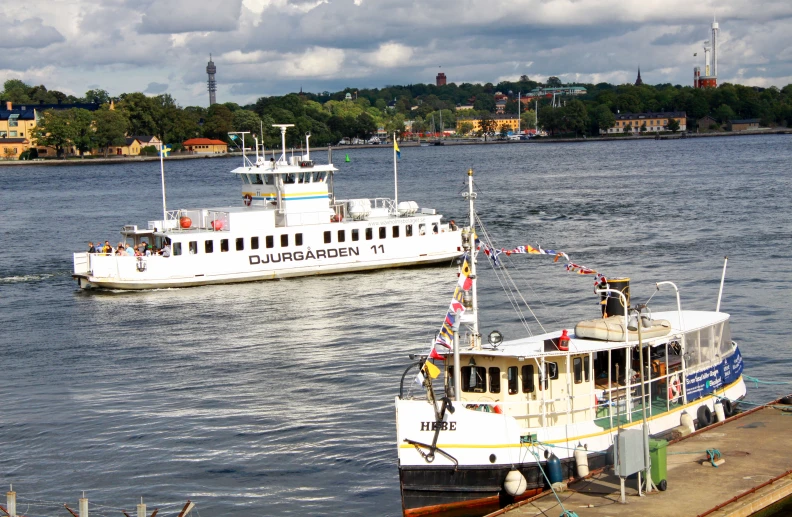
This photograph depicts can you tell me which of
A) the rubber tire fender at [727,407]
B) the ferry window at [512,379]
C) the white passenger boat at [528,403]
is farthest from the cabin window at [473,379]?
the rubber tire fender at [727,407]

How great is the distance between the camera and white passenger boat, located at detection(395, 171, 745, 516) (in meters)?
20.8

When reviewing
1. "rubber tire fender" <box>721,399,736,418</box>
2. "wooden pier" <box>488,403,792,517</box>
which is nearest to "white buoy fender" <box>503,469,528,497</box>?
"wooden pier" <box>488,403,792,517</box>

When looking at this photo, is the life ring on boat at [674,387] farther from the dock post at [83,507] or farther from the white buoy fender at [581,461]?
the dock post at [83,507]

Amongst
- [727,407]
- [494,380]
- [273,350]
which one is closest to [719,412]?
[727,407]

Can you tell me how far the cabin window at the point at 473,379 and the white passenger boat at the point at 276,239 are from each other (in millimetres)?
30345

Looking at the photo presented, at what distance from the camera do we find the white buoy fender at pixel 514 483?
21.0 metres

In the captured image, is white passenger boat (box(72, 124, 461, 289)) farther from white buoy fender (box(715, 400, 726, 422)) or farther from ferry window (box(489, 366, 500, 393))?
ferry window (box(489, 366, 500, 393))

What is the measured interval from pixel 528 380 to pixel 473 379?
3.89 ft

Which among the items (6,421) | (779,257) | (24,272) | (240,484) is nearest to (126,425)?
(6,421)

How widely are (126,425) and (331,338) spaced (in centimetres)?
1166

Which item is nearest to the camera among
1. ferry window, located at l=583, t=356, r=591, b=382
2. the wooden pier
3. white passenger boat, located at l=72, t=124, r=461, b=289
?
the wooden pier

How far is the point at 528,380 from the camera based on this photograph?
2217cm

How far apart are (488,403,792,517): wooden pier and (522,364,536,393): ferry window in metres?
2.28

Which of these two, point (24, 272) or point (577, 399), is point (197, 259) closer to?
point (24, 272)
